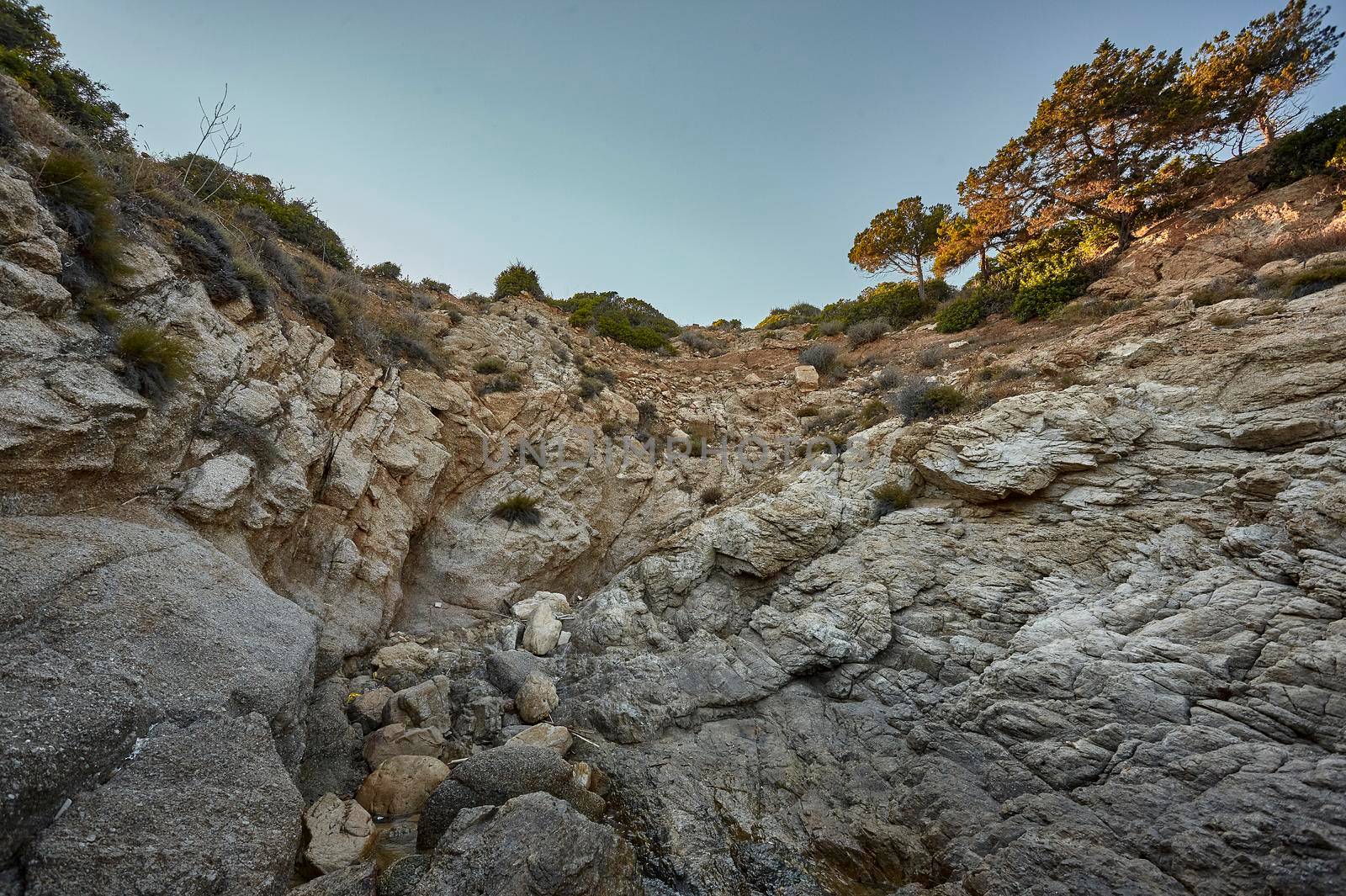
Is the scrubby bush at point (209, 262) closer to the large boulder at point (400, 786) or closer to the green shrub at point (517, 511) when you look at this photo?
the green shrub at point (517, 511)

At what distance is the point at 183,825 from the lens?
3490mm

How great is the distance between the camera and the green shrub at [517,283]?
72.8ft

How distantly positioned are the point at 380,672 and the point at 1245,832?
34.8 feet


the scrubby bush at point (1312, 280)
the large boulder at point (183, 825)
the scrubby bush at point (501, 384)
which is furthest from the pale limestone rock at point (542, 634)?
the scrubby bush at point (1312, 280)

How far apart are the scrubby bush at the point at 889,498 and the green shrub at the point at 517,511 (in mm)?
8165

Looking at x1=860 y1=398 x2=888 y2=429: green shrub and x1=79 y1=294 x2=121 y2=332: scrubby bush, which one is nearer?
x1=79 y1=294 x2=121 y2=332: scrubby bush

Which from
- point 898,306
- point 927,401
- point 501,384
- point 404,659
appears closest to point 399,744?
point 404,659

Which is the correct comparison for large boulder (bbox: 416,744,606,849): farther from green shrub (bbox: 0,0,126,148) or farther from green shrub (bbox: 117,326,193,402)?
green shrub (bbox: 0,0,126,148)

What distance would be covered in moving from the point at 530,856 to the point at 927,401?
10807 millimetres

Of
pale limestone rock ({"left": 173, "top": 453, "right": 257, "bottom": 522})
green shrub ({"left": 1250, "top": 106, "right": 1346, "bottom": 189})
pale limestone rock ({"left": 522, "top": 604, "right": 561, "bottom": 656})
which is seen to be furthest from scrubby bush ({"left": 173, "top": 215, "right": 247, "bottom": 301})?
green shrub ({"left": 1250, "top": 106, "right": 1346, "bottom": 189})

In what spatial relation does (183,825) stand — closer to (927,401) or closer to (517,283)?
(927,401)

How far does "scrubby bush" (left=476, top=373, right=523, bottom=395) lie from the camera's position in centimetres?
1377

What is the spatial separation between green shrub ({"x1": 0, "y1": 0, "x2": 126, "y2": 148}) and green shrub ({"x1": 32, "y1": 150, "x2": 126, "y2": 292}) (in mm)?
4965

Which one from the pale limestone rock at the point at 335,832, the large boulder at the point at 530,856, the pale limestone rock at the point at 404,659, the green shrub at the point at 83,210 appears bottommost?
the pale limestone rock at the point at 404,659
